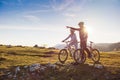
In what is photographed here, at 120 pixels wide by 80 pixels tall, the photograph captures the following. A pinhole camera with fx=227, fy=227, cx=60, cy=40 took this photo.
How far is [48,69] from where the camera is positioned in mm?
21703

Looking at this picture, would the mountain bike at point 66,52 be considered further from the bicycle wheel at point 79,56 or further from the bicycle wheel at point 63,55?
the bicycle wheel at point 79,56

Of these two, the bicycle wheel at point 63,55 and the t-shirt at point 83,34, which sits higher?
the t-shirt at point 83,34

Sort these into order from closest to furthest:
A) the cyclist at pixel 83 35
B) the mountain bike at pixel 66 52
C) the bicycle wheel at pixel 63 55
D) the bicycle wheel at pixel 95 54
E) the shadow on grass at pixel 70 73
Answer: the shadow on grass at pixel 70 73 → the cyclist at pixel 83 35 → the bicycle wheel at pixel 95 54 → the mountain bike at pixel 66 52 → the bicycle wheel at pixel 63 55

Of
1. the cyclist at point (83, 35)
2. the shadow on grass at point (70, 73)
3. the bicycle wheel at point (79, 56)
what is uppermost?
the cyclist at point (83, 35)

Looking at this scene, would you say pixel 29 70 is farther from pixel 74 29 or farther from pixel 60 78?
pixel 74 29

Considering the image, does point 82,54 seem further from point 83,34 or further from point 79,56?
point 83,34

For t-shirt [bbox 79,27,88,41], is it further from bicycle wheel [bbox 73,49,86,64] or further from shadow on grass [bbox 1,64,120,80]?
shadow on grass [bbox 1,64,120,80]

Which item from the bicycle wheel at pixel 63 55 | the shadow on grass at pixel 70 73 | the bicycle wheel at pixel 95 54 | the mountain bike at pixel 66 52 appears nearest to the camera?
the shadow on grass at pixel 70 73

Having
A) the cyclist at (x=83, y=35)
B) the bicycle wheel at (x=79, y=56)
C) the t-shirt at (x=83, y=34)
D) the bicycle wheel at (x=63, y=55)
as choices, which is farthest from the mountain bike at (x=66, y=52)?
the t-shirt at (x=83, y=34)

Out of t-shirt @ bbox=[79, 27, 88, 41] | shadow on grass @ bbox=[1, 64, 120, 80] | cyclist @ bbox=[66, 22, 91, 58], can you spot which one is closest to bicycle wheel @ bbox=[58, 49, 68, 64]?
shadow on grass @ bbox=[1, 64, 120, 80]

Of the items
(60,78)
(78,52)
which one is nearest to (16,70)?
(60,78)

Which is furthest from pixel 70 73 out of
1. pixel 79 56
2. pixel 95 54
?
pixel 95 54

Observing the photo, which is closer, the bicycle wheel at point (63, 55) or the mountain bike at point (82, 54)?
the mountain bike at point (82, 54)

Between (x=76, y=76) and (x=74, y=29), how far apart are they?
18.1 feet
